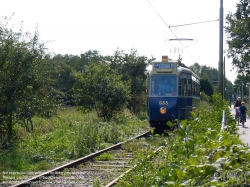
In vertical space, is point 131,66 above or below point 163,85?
above

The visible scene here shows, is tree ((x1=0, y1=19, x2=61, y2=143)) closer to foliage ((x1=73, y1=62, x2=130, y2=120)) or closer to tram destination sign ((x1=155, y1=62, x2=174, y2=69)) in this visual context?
tram destination sign ((x1=155, y1=62, x2=174, y2=69))

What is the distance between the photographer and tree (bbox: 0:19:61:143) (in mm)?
15406

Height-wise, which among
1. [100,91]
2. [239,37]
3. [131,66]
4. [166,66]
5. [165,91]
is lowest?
[165,91]

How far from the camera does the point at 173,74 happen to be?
2102 cm

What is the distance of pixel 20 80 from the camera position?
623 inches

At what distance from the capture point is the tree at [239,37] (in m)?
46.7

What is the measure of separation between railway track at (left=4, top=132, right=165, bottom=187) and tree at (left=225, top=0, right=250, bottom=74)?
34.3 meters

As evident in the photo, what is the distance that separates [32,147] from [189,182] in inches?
454

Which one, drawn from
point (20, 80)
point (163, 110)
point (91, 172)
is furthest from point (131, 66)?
point (91, 172)

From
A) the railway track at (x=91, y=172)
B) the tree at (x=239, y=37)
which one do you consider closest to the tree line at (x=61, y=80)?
the tree at (x=239, y=37)

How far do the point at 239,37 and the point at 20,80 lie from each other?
36.9m

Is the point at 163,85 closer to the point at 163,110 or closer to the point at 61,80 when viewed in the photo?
the point at 163,110

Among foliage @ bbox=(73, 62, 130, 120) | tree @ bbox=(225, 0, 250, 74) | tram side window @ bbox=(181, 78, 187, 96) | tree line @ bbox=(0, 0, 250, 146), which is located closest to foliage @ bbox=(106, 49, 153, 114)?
tree line @ bbox=(0, 0, 250, 146)

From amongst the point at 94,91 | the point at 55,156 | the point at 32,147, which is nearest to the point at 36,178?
the point at 55,156
